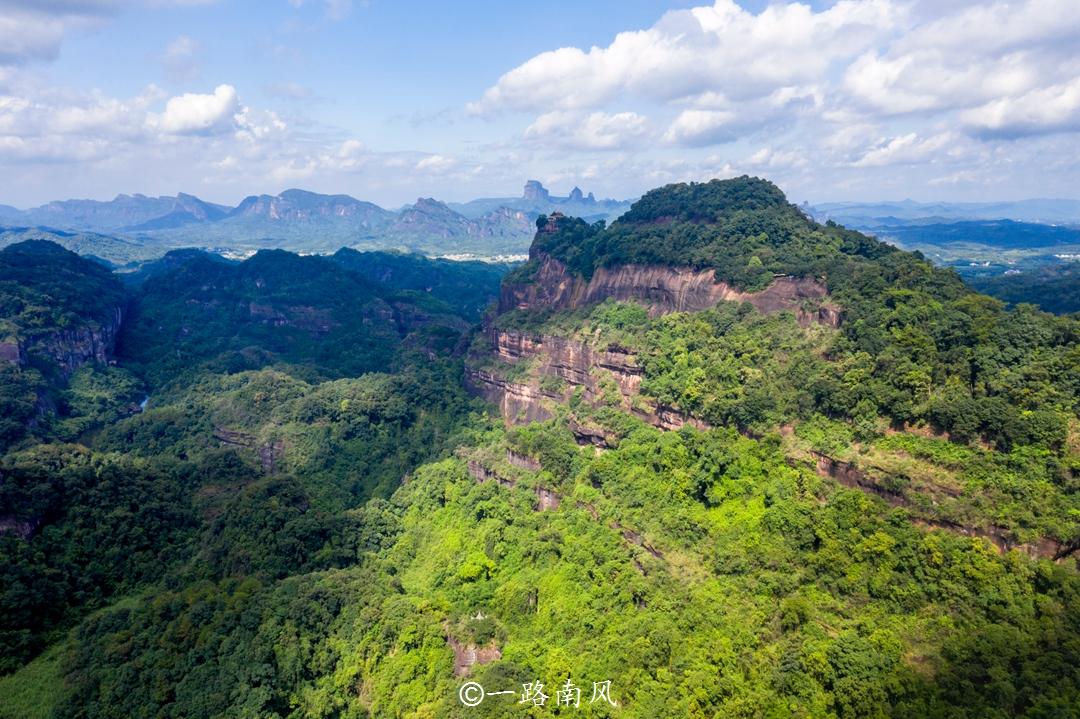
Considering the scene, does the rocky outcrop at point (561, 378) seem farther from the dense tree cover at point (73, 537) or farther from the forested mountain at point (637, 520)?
the dense tree cover at point (73, 537)

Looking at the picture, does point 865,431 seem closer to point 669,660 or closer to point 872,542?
point 872,542

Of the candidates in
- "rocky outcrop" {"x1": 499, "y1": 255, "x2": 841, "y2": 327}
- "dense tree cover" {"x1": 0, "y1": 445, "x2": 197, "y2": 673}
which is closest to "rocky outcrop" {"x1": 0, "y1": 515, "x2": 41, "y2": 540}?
"dense tree cover" {"x1": 0, "y1": 445, "x2": 197, "y2": 673}

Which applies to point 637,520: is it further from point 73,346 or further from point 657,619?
point 73,346

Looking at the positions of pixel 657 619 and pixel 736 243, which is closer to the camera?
pixel 657 619

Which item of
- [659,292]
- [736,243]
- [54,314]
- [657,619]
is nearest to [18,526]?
[657,619]

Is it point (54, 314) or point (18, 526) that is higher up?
point (54, 314)

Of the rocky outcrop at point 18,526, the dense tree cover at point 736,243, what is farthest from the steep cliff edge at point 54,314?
the dense tree cover at point 736,243

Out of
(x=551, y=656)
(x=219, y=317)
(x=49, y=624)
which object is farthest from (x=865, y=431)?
(x=219, y=317)
